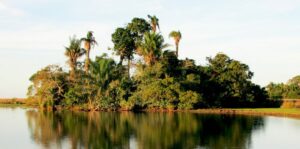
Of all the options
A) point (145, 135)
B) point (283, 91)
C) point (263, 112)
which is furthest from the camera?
point (283, 91)

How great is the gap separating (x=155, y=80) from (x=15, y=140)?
32499mm

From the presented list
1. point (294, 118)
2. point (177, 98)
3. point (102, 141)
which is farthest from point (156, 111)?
point (102, 141)

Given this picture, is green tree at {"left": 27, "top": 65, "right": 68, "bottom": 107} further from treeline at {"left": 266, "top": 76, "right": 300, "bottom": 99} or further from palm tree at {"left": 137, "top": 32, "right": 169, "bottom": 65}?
treeline at {"left": 266, "top": 76, "right": 300, "bottom": 99}

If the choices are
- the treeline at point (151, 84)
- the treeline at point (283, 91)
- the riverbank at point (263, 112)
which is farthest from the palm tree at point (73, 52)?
the treeline at point (283, 91)

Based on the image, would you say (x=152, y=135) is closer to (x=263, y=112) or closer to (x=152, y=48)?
(x=263, y=112)

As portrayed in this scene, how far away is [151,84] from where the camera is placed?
199 ft

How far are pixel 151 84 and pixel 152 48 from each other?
6.31 m

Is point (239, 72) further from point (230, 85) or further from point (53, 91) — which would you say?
point (53, 91)

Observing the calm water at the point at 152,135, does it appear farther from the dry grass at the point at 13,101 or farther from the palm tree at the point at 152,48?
the dry grass at the point at 13,101

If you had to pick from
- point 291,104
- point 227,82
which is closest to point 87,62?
point 227,82

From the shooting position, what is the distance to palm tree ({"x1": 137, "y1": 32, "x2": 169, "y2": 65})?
6384 cm

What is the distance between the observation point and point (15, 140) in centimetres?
3017

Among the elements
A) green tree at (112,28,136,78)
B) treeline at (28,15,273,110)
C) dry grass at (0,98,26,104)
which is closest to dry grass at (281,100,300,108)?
treeline at (28,15,273,110)

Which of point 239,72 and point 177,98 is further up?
point 239,72
